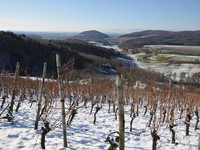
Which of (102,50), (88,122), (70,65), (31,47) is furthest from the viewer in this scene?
(102,50)

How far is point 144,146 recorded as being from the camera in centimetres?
588

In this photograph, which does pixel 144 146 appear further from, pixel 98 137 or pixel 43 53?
pixel 43 53

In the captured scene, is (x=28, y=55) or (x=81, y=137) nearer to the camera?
(x=81, y=137)

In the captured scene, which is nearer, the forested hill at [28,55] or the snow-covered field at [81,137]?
the snow-covered field at [81,137]

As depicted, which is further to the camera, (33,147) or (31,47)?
(31,47)

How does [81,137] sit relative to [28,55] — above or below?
below

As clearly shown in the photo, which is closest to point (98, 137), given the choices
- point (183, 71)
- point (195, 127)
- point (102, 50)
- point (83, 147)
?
point (83, 147)

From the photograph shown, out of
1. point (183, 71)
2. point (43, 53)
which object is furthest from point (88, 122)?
point (183, 71)

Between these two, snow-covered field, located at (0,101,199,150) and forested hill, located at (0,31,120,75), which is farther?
forested hill, located at (0,31,120,75)

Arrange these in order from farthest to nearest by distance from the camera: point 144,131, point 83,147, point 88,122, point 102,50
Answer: point 102,50, point 88,122, point 144,131, point 83,147

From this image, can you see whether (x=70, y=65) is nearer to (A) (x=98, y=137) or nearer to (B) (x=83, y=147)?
(B) (x=83, y=147)

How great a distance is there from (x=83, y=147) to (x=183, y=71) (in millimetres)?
60022

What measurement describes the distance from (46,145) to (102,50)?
7931 cm

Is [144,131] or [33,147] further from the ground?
[33,147]
